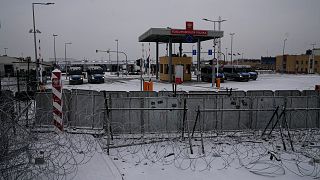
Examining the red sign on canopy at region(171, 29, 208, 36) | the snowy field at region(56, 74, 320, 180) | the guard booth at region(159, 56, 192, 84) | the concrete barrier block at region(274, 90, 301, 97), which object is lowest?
the snowy field at region(56, 74, 320, 180)

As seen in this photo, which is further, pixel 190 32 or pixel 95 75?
pixel 95 75

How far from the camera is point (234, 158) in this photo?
7.04 meters

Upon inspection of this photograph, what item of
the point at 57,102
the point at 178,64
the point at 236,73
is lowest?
the point at 57,102

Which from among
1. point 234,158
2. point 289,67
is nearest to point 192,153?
point 234,158

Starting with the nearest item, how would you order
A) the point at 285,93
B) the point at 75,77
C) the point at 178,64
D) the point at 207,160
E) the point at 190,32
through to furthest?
1. the point at 207,160
2. the point at 285,93
3. the point at 75,77
4. the point at 190,32
5. the point at 178,64

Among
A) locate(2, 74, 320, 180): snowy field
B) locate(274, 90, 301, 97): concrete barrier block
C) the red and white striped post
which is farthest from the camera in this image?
locate(274, 90, 301, 97): concrete barrier block

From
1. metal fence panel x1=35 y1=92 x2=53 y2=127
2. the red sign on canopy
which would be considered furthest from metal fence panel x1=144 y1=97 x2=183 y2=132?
the red sign on canopy

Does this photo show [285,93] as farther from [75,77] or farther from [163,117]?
[75,77]

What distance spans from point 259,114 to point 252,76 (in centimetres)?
3577

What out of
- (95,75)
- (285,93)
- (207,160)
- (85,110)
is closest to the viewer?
(207,160)

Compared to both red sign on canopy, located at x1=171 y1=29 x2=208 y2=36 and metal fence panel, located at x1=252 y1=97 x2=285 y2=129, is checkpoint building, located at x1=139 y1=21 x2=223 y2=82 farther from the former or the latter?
metal fence panel, located at x1=252 y1=97 x2=285 y2=129

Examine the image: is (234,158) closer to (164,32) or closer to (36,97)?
(36,97)

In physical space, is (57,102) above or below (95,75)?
below

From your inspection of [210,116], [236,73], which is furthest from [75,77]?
[210,116]
